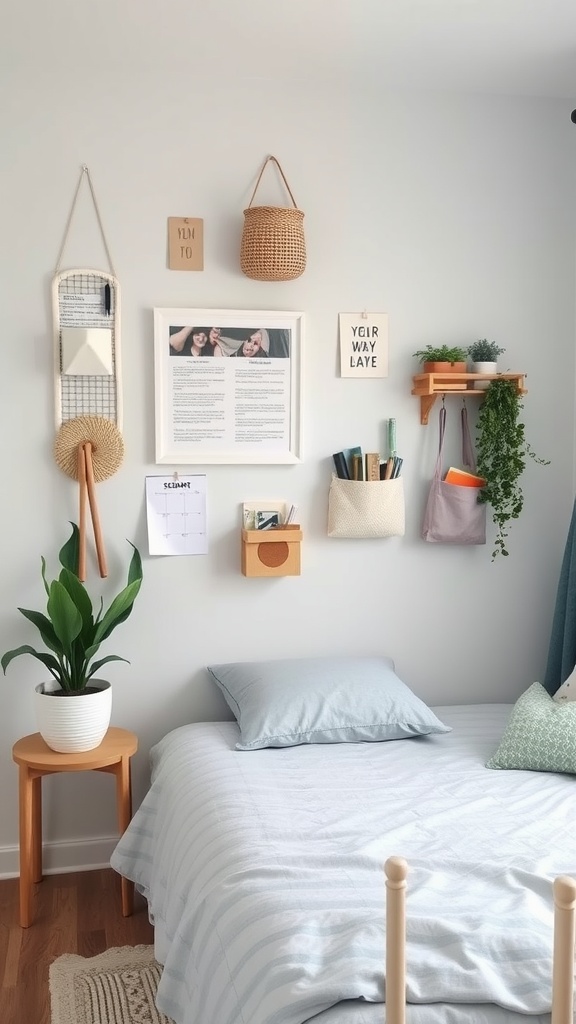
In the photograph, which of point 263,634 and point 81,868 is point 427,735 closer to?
point 263,634

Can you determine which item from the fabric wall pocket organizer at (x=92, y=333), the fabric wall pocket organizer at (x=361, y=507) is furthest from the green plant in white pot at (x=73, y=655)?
the fabric wall pocket organizer at (x=361, y=507)

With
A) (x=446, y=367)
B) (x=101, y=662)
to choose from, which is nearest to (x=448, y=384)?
(x=446, y=367)

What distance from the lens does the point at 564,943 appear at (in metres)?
1.27

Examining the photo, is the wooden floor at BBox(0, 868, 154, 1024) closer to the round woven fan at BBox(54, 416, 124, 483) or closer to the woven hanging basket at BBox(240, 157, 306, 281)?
the round woven fan at BBox(54, 416, 124, 483)

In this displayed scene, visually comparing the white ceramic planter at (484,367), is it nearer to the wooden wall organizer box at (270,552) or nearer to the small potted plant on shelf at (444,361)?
the small potted plant on shelf at (444,361)

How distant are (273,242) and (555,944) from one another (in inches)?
84.8

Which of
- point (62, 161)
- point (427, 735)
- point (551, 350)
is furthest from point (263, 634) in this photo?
point (62, 161)

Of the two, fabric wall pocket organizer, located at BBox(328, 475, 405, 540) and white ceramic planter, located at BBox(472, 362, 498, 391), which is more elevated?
white ceramic planter, located at BBox(472, 362, 498, 391)

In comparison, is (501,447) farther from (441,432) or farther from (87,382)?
(87,382)

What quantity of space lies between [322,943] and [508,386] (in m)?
1.97

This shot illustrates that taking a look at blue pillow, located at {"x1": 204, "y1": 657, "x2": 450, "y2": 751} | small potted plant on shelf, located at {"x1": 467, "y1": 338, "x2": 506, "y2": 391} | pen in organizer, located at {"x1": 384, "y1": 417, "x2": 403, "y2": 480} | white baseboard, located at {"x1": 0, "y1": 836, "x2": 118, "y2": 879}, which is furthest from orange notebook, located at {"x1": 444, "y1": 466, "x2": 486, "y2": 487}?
white baseboard, located at {"x1": 0, "y1": 836, "x2": 118, "y2": 879}

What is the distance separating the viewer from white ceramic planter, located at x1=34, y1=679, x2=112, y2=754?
8.71 ft

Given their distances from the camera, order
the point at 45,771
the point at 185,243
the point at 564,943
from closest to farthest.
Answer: the point at 564,943 < the point at 45,771 < the point at 185,243

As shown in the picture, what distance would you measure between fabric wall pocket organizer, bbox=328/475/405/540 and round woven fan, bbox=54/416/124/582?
2.32 ft
